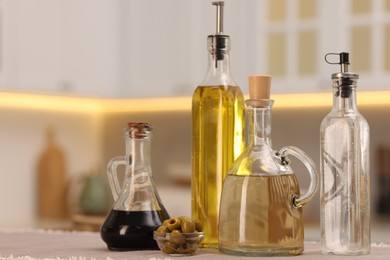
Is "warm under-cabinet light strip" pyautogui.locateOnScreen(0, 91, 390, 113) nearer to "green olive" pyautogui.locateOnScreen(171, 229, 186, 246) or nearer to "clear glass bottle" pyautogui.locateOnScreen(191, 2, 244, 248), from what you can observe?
"clear glass bottle" pyautogui.locateOnScreen(191, 2, 244, 248)

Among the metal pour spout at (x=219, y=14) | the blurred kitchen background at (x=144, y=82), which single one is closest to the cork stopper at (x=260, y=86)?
the metal pour spout at (x=219, y=14)

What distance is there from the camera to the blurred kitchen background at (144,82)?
11.6ft

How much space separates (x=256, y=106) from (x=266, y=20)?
2560mm

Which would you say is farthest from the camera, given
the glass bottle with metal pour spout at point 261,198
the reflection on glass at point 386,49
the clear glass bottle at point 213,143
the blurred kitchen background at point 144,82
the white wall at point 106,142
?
the white wall at point 106,142

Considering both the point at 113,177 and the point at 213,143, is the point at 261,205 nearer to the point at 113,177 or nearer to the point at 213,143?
the point at 213,143

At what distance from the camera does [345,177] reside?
1.13 meters

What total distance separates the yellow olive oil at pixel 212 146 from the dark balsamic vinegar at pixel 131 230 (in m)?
0.07

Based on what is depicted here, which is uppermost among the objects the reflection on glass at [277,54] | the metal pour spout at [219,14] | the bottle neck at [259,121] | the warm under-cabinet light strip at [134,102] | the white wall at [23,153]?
the reflection on glass at [277,54]

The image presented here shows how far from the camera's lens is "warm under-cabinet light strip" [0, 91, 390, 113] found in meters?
3.82

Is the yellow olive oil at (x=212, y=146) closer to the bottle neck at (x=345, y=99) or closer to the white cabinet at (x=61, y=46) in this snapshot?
the bottle neck at (x=345, y=99)

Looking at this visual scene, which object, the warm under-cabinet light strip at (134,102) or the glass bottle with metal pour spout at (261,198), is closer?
the glass bottle with metal pour spout at (261,198)

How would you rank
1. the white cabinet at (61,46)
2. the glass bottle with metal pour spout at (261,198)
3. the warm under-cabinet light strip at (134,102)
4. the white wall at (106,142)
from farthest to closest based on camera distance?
the white wall at (106,142) < the warm under-cabinet light strip at (134,102) < the white cabinet at (61,46) < the glass bottle with metal pour spout at (261,198)

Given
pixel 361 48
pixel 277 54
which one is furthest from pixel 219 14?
pixel 277 54

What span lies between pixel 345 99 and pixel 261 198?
188 millimetres
